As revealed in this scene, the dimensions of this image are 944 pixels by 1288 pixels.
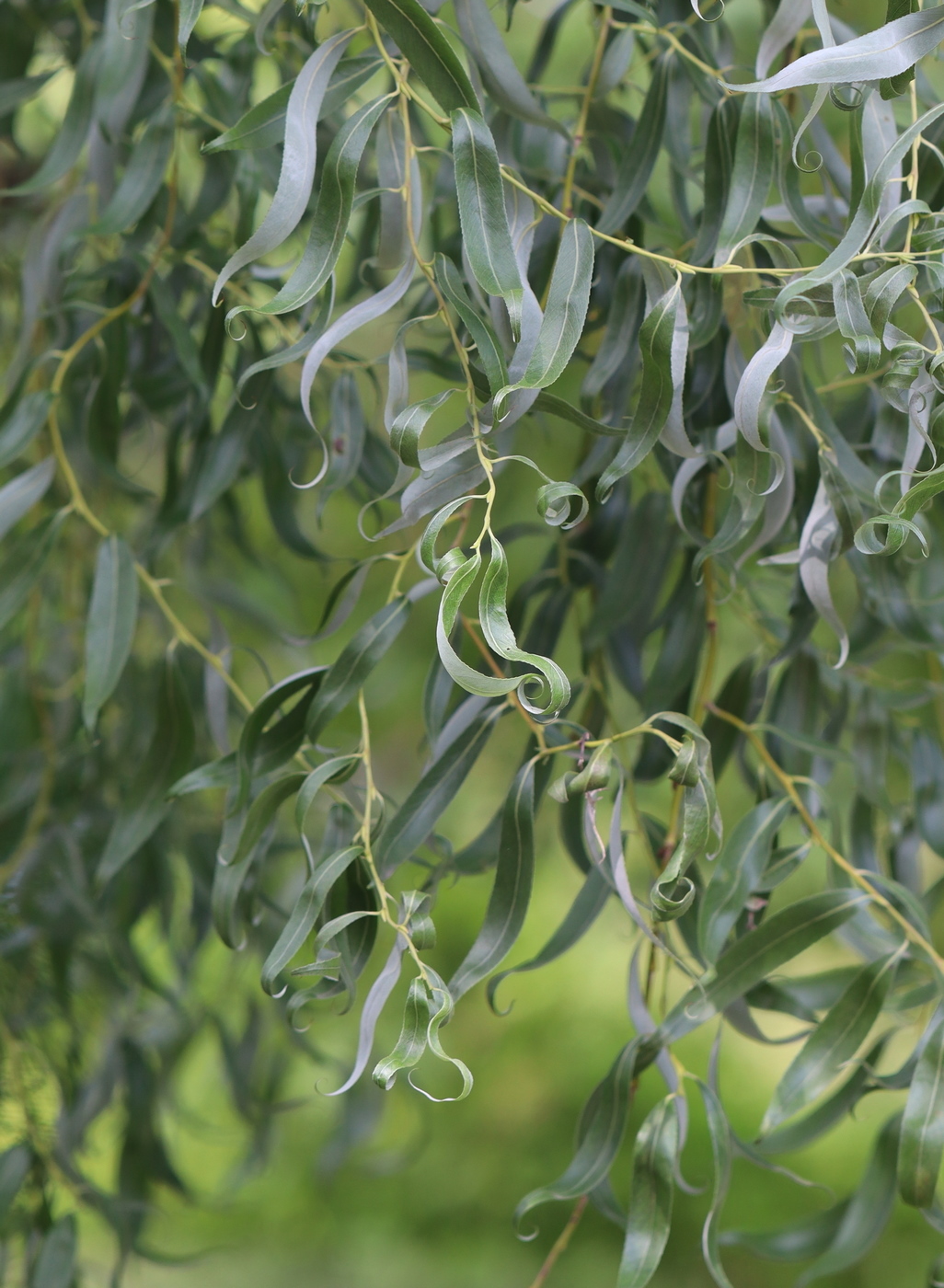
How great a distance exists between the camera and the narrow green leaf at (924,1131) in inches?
16.9

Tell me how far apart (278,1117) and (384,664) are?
0.88m

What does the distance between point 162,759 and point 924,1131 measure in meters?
0.36

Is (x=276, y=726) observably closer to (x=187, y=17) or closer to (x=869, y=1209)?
(x=187, y=17)

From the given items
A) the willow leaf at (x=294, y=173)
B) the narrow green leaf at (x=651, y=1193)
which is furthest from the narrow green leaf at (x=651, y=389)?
the narrow green leaf at (x=651, y=1193)

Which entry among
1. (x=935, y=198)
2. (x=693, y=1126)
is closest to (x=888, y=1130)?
(x=935, y=198)

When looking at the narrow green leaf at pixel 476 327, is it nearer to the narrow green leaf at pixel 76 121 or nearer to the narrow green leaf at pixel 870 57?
the narrow green leaf at pixel 870 57

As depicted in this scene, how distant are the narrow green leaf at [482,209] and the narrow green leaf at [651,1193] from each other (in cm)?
29

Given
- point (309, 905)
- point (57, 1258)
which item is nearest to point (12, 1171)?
point (57, 1258)

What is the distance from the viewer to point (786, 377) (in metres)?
0.47

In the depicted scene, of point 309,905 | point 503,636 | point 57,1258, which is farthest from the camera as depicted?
point 57,1258

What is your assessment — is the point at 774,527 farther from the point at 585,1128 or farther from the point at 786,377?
the point at 585,1128

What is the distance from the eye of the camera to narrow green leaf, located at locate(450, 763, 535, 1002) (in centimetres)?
42

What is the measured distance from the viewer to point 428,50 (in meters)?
0.35

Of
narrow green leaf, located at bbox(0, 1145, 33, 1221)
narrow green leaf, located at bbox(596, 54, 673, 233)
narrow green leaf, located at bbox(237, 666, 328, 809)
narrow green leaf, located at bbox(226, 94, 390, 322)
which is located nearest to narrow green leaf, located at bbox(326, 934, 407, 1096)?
narrow green leaf, located at bbox(237, 666, 328, 809)
